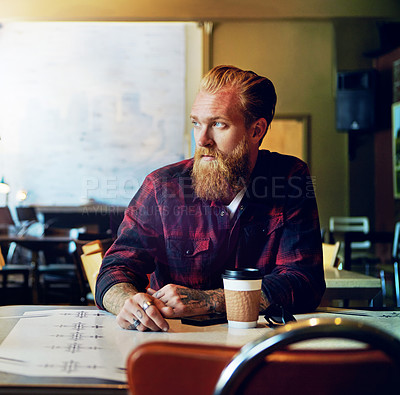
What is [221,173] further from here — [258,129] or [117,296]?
[117,296]

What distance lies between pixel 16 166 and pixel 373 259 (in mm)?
6634

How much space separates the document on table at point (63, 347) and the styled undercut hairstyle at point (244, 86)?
863 millimetres

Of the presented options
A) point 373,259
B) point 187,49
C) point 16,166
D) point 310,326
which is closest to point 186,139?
point 187,49

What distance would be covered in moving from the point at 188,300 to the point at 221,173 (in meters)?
0.58

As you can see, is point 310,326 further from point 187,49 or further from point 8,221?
point 187,49

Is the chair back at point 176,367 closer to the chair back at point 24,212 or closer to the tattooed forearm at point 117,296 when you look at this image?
the tattooed forearm at point 117,296

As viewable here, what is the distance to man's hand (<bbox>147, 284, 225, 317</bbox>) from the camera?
1334mm

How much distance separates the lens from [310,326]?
578 mm

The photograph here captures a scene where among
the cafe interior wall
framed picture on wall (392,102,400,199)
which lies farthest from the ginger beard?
the cafe interior wall

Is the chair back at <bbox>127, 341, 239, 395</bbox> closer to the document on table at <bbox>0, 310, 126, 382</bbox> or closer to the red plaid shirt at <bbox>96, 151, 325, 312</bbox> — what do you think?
the document on table at <bbox>0, 310, 126, 382</bbox>

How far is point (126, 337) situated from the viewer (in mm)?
1146

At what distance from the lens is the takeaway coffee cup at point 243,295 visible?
1.21m

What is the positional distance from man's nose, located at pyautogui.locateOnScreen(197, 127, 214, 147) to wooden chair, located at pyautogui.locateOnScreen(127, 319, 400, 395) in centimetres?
126

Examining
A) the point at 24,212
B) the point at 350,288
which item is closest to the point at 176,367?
the point at 350,288
